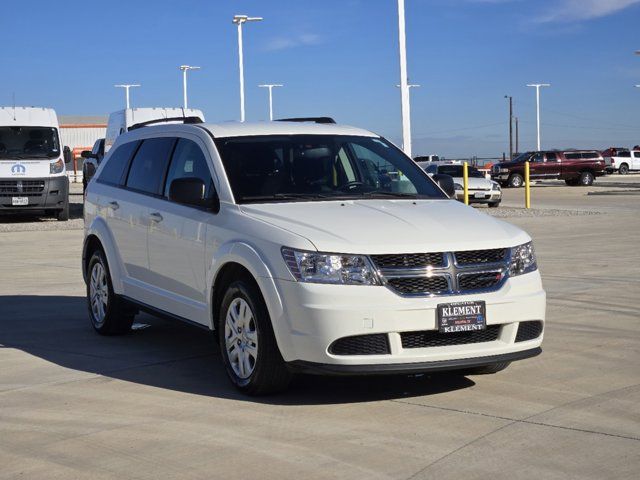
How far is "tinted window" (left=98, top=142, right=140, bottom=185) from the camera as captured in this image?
30.7 ft

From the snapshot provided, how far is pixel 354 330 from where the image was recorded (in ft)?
20.3

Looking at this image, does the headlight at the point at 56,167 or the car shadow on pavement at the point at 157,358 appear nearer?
the car shadow on pavement at the point at 157,358

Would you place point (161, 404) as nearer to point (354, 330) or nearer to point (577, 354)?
point (354, 330)

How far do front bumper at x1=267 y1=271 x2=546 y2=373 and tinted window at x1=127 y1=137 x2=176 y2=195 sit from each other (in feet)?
8.05

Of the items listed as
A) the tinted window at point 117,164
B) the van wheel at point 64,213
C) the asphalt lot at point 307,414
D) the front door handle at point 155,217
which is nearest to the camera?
the asphalt lot at point 307,414

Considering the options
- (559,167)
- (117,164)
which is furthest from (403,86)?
(559,167)

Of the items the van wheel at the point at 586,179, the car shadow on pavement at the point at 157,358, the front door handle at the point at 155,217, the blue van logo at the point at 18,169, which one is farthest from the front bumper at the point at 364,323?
the van wheel at the point at 586,179

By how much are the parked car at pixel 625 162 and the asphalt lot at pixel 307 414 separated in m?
68.2

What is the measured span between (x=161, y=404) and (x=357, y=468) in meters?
1.87

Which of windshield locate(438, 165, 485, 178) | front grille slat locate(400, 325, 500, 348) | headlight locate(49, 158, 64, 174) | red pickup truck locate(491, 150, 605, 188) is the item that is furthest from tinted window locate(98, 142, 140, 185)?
red pickup truck locate(491, 150, 605, 188)

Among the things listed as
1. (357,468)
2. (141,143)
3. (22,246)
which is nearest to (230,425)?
(357,468)

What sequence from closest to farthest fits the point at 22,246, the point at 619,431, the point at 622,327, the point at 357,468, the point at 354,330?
the point at 357,468
the point at 619,431
the point at 354,330
the point at 622,327
the point at 22,246

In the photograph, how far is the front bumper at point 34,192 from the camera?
26.1 metres

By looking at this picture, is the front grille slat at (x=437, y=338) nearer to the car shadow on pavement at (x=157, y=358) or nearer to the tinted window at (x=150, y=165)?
the car shadow on pavement at (x=157, y=358)
